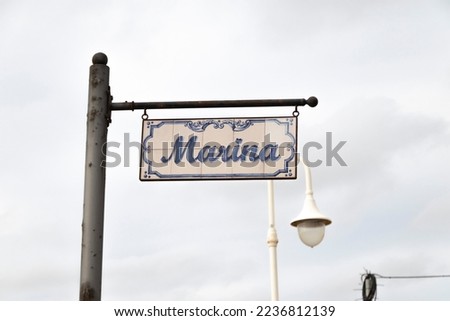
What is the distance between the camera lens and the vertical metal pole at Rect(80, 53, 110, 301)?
21.7 feet

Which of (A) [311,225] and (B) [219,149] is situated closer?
(B) [219,149]

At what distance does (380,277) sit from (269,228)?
26.4ft

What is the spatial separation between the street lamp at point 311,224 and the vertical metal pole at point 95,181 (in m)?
6.52

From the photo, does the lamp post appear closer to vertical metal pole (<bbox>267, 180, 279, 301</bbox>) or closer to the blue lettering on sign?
vertical metal pole (<bbox>267, 180, 279, 301</bbox>)

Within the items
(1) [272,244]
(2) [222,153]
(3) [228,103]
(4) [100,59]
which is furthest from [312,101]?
(1) [272,244]

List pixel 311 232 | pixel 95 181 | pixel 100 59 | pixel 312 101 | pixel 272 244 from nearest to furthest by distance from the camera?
pixel 95 181
pixel 312 101
pixel 100 59
pixel 311 232
pixel 272 244

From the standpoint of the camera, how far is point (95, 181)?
22.8ft

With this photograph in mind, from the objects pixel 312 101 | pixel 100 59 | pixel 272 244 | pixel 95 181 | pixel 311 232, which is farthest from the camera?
pixel 272 244

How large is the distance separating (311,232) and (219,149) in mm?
6214

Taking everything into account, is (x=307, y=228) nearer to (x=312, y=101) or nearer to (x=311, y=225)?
(x=311, y=225)

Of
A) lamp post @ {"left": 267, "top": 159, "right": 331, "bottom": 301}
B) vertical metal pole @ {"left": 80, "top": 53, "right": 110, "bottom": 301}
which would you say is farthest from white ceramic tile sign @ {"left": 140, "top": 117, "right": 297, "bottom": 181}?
lamp post @ {"left": 267, "top": 159, "right": 331, "bottom": 301}

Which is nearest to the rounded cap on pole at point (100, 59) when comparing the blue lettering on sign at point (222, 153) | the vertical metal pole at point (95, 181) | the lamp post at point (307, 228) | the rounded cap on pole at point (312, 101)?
the vertical metal pole at point (95, 181)
